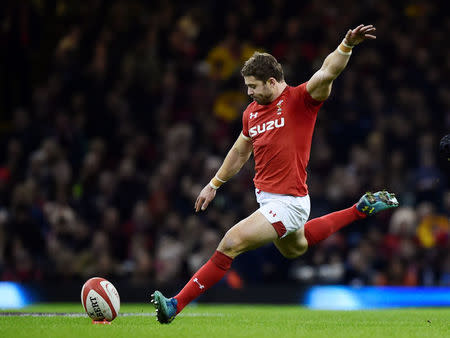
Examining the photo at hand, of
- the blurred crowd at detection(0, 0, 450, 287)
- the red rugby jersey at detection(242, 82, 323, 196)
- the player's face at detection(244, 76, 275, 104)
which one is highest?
the player's face at detection(244, 76, 275, 104)

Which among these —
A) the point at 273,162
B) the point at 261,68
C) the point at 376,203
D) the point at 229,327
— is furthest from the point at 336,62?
the point at 229,327

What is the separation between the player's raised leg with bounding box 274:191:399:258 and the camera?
780 cm

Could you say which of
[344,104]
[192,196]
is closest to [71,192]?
[192,196]

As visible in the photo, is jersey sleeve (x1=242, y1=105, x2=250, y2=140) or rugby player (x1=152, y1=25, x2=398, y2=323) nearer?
rugby player (x1=152, y1=25, x2=398, y2=323)

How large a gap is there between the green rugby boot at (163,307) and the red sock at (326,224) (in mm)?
1522

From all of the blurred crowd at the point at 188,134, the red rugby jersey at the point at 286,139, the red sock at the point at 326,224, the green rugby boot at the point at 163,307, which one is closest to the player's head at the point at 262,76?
the red rugby jersey at the point at 286,139

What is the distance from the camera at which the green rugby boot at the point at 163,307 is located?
6.91m

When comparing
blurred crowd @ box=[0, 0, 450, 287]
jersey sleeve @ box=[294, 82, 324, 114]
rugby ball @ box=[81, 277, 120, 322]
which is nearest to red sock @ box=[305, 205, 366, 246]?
jersey sleeve @ box=[294, 82, 324, 114]

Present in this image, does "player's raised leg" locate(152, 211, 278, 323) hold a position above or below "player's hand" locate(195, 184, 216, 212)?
below

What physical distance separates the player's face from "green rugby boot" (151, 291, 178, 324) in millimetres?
A: 1843

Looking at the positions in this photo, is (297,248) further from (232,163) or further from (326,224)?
(232,163)

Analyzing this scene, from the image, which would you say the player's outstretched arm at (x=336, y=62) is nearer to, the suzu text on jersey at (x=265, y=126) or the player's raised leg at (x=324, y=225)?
the suzu text on jersey at (x=265, y=126)

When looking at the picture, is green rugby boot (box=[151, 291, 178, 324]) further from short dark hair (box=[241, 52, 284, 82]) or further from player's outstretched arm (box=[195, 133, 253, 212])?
short dark hair (box=[241, 52, 284, 82])

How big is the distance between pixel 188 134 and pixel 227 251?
7882mm
